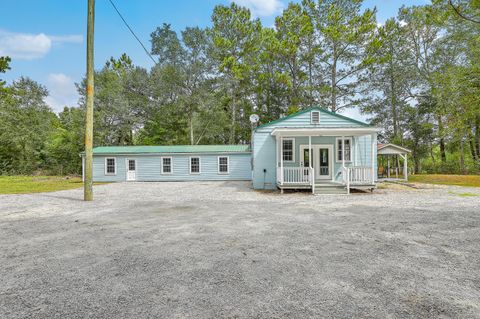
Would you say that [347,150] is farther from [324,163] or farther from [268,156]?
[268,156]

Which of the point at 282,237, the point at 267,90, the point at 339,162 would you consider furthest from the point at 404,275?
the point at 267,90

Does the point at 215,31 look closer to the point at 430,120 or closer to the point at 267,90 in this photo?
the point at 267,90

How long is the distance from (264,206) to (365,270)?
4.78 m

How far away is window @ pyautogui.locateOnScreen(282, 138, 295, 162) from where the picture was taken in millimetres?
12633

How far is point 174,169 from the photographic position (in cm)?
1828

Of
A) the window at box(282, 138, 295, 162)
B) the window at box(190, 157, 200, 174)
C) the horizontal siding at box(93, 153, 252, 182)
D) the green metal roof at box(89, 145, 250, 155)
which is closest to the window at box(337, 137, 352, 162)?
the window at box(282, 138, 295, 162)

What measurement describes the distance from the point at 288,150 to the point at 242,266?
999 cm

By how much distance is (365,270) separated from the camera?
10.1 feet

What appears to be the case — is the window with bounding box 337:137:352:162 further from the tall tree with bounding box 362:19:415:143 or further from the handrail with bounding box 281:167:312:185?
the tall tree with bounding box 362:19:415:143

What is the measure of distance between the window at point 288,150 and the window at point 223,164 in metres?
6.52

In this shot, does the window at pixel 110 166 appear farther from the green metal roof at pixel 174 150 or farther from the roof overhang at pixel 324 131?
the roof overhang at pixel 324 131

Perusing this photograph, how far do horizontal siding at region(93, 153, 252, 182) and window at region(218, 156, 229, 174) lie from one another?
23 cm

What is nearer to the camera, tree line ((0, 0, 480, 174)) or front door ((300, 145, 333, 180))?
front door ((300, 145, 333, 180))

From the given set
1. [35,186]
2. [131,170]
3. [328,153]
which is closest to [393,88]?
[328,153]
